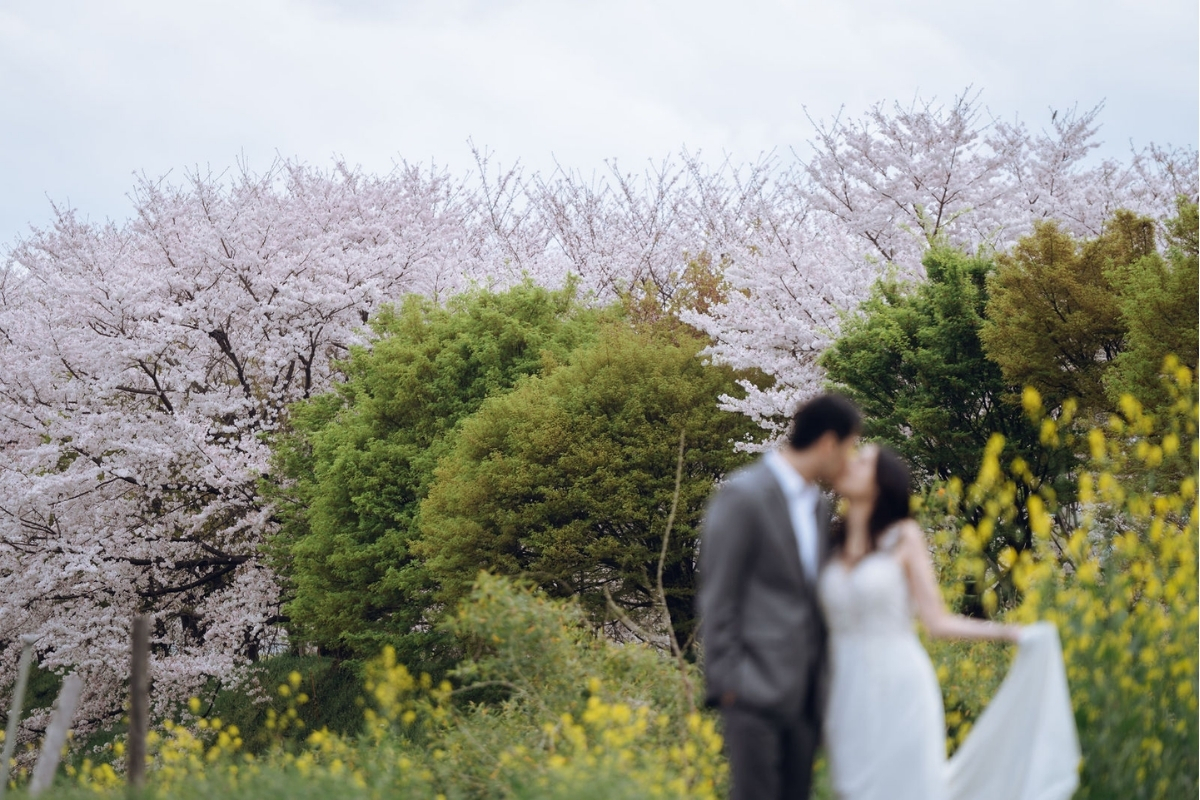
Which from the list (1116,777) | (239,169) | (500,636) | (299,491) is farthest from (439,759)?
(239,169)

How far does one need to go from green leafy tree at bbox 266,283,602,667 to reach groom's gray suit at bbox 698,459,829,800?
45.7 ft

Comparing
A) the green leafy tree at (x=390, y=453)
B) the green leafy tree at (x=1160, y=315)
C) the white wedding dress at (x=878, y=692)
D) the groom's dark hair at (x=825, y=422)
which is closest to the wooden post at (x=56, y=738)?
the white wedding dress at (x=878, y=692)

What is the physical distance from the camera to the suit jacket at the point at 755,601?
140 inches

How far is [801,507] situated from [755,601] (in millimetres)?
347

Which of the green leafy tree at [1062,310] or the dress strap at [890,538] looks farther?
the green leafy tree at [1062,310]

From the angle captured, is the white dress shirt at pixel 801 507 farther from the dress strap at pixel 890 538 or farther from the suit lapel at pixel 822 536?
the dress strap at pixel 890 538

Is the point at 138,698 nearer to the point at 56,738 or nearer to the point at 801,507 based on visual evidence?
the point at 56,738

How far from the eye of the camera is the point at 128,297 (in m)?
20.3

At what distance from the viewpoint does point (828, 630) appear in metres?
3.96

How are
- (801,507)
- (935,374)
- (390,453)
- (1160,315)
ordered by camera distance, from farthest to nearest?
(390,453) < (935,374) < (1160,315) < (801,507)

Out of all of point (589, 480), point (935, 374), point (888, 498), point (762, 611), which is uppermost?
point (935, 374)

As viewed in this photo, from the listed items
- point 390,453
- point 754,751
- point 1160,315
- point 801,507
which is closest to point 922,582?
point 801,507

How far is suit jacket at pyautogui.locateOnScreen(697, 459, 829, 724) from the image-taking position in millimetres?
3566

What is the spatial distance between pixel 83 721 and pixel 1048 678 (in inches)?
801
